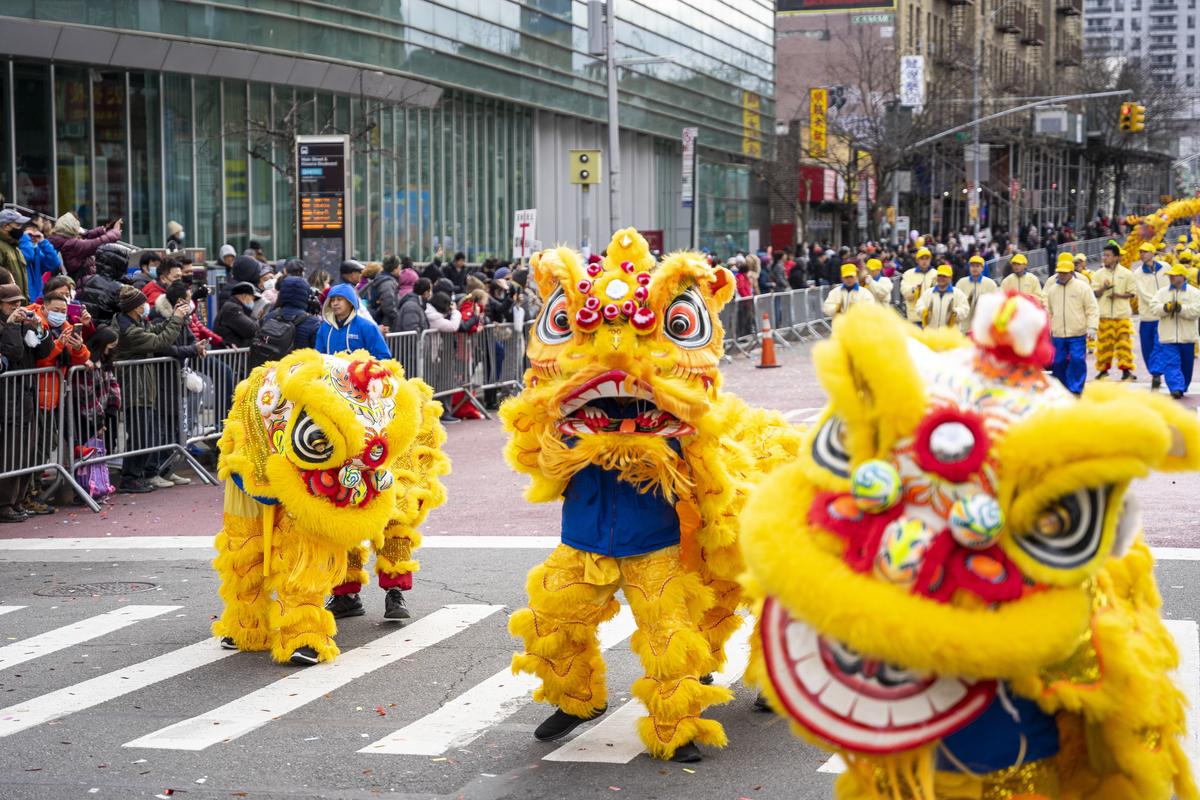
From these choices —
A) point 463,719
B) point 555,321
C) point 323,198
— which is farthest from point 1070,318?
point 555,321

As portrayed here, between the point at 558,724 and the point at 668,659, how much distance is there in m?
0.70

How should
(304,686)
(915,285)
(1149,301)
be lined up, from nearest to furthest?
(304,686)
(915,285)
(1149,301)

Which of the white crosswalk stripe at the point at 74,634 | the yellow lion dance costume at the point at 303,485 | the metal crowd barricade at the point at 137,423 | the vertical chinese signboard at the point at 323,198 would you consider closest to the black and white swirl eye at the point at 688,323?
the yellow lion dance costume at the point at 303,485

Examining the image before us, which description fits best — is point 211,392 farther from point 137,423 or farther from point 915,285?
point 915,285

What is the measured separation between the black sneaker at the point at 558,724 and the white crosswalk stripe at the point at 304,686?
4.41 feet

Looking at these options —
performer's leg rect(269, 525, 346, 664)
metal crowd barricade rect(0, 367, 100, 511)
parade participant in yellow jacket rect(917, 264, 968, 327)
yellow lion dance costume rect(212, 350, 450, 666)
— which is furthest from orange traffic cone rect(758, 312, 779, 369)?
performer's leg rect(269, 525, 346, 664)

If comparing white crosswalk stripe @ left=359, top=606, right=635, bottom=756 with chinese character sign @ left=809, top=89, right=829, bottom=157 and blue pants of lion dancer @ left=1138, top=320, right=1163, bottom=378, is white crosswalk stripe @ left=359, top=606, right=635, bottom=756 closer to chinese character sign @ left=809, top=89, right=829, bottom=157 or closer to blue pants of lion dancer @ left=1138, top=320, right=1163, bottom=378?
blue pants of lion dancer @ left=1138, top=320, right=1163, bottom=378

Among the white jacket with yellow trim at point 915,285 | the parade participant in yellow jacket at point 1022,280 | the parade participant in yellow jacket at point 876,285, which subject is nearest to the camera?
the parade participant in yellow jacket at point 1022,280

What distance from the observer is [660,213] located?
173 ft

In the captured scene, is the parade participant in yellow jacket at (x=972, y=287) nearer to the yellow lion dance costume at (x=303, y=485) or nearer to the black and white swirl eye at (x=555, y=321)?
the yellow lion dance costume at (x=303, y=485)

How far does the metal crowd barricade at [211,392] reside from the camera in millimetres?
15234

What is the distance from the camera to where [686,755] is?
6.65m

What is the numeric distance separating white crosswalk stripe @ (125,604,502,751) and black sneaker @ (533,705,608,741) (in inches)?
52.9

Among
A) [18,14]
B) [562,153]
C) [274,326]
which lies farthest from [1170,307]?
[562,153]
